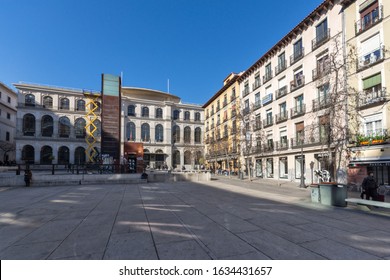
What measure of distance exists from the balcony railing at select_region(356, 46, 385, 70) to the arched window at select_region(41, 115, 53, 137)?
5381 centimetres

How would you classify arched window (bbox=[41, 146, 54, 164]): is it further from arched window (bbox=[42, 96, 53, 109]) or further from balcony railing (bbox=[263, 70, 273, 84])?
balcony railing (bbox=[263, 70, 273, 84])

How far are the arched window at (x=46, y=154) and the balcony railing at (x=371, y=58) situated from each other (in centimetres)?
5238

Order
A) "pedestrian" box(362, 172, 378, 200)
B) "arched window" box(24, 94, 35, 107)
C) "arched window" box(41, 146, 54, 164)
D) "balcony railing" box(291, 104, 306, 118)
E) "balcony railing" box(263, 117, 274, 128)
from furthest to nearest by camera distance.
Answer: "arched window" box(41, 146, 54, 164) < "arched window" box(24, 94, 35, 107) < "balcony railing" box(263, 117, 274, 128) < "balcony railing" box(291, 104, 306, 118) < "pedestrian" box(362, 172, 378, 200)

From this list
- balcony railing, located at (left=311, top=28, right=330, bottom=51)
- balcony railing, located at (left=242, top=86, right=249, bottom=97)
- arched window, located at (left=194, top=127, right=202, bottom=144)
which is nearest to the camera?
balcony railing, located at (left=311, top=28, right=330, bottom=51)

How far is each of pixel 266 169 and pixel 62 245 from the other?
89.6ft

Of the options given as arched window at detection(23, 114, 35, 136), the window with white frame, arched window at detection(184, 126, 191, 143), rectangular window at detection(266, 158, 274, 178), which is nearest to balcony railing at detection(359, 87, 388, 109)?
the window with white frame

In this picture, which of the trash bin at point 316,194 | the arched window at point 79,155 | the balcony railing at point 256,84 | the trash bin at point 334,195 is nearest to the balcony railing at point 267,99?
the balcony railing at point 256,84

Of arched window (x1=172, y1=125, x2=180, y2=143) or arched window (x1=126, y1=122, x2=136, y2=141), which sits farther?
arched window (x1=172, y1=125, x2=180, y2=143)

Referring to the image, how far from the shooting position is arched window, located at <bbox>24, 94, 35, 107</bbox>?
142ft

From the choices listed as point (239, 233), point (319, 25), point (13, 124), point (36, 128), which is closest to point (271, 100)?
point (319, 25)

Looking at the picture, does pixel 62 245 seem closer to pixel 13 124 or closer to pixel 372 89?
pixel 372 89

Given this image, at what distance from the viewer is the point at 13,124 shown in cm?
5053

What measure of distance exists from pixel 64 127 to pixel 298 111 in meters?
47.9

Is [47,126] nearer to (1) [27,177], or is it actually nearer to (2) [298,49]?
(1) [27,177]
